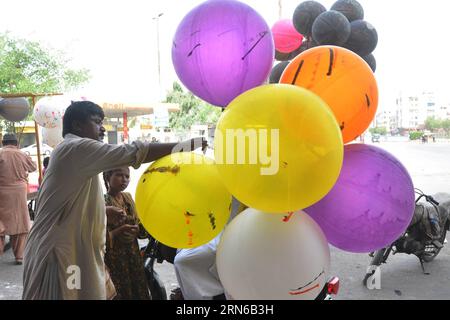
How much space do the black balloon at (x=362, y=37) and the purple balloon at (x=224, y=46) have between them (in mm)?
1695

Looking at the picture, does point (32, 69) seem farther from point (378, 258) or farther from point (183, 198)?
point (183, 198)

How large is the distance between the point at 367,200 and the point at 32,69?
1570 centimetres

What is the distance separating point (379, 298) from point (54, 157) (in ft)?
9.94

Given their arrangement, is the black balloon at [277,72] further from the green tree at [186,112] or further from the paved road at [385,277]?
the green tree at [186,112]

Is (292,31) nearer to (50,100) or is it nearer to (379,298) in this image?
(379,298)

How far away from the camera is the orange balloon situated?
1656 mm

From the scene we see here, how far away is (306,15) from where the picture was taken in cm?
350

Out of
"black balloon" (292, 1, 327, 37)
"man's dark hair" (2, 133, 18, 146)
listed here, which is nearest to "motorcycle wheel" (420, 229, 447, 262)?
"black balloon" (292, 1, 327, 37)

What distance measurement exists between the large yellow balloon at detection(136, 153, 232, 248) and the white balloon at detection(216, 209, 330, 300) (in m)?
0.12

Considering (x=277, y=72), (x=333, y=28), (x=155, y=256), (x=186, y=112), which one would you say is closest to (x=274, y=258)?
(x=155, y=256)

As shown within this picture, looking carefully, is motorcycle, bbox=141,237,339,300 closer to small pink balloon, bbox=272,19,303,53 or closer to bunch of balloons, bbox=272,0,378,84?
bunch of balloons, bbox=272,0,378,84

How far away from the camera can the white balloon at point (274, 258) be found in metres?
1.47

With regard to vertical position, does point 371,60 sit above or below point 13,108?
above

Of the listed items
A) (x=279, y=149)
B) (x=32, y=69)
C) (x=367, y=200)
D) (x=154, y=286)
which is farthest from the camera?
(x=32, y=69)
